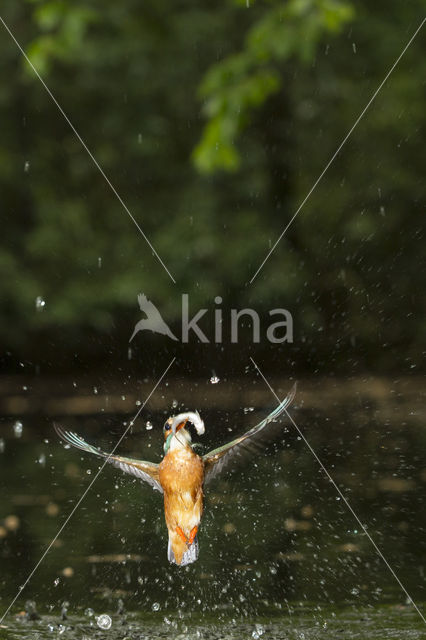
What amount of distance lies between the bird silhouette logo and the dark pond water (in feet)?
15.7

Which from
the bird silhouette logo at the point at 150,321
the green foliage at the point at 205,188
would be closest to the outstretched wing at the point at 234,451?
the green foliage at the point at 205,188

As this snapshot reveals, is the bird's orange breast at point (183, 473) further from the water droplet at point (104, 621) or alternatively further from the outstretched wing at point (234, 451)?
the water droplet at point (104, 621)

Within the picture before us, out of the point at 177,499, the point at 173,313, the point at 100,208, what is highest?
the point at 100,208

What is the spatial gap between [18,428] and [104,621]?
7.01m

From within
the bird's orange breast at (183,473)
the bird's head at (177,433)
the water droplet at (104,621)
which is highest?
the bird's head at (177,433)

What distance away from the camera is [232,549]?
5.29 metres

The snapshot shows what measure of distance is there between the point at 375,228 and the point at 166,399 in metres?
3.84

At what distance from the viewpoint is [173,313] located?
44.7 ft

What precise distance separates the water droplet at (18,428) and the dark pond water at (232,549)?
4.03 ft

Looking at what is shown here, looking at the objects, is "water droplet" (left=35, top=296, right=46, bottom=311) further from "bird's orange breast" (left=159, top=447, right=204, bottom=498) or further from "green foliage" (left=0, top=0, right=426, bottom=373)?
"bird's orange breast" (left=159, top=447, right=204, bottom=498)

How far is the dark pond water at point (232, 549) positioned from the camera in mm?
4051

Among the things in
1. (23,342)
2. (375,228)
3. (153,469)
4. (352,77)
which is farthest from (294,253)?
(153,469)

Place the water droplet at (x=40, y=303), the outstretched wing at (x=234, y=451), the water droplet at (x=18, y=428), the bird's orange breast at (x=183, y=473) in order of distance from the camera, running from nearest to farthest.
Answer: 1. the outstretched wing at (x=234, y=451)
2. the bird's orange breast at (x=183, y=473)
3. the water droplet at (x=18, y=428)
4. the water droplet at (x=40, y=303)

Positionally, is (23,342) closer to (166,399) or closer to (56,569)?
(166,399)
